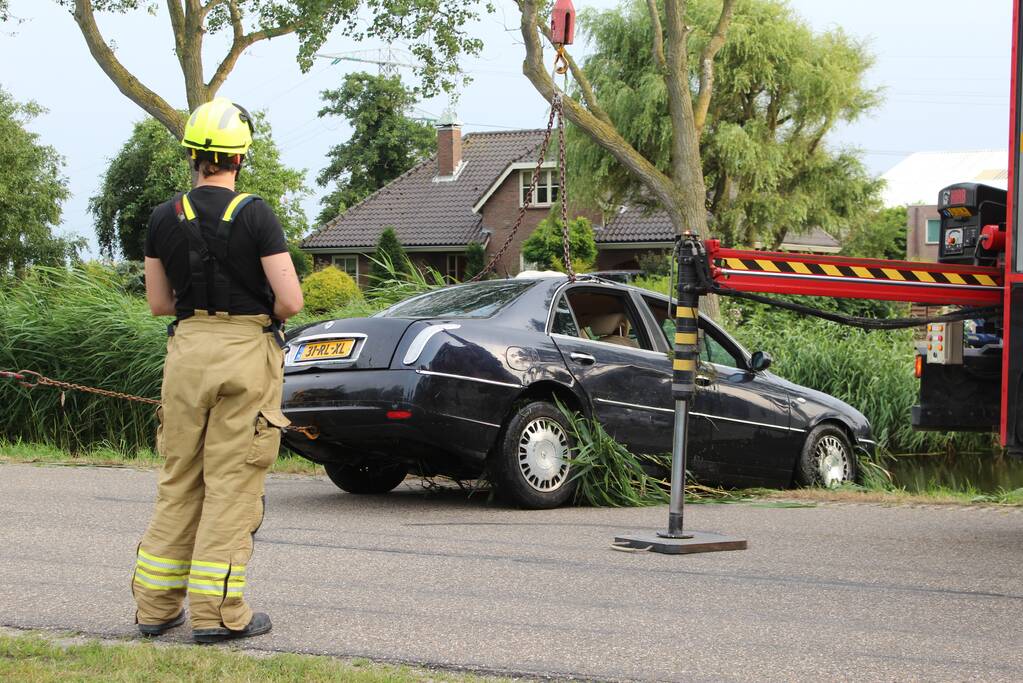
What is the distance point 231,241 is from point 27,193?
5711 centimetres

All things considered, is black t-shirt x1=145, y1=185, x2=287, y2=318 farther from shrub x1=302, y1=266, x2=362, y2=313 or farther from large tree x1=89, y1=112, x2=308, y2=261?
large tree x1=89, y1=112, x2=308, y2=261

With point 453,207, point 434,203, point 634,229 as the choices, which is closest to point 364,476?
point 634,229

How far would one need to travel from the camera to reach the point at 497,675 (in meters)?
4.76

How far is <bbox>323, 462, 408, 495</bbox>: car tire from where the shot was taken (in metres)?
10.4

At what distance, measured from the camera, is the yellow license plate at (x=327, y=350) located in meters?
9.16

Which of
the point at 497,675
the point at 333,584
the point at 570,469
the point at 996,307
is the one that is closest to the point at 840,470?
the point at 570,469

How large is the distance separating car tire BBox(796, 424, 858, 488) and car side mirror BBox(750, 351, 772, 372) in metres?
0.83

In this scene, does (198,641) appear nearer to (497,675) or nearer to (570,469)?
(497,675)

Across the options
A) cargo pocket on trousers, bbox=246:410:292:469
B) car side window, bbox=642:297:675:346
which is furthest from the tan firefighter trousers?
car side window, bbox=642:297:675:346

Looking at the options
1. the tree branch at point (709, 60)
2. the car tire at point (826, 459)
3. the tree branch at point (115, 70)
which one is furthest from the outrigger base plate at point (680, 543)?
the tree branch at point (709, 60)

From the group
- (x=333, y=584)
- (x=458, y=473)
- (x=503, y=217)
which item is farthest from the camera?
(x=503, y=217)

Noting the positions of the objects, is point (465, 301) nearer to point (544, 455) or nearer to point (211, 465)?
point (544, 455)

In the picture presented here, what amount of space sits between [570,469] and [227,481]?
4.72 metres

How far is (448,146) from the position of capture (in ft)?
196
